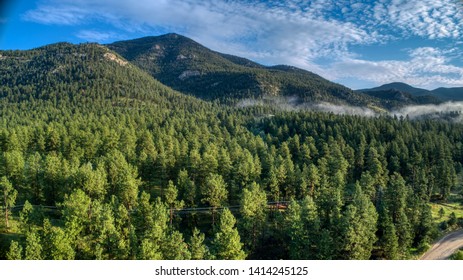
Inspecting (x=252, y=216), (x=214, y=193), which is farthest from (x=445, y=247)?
(x=214, y=193)

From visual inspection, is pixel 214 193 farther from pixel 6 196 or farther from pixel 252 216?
pixel 6 196

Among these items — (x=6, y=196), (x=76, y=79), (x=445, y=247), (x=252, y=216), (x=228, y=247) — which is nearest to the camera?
(x=228, y=247)

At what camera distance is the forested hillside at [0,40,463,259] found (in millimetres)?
25859

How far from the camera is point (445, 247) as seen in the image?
35625 mm

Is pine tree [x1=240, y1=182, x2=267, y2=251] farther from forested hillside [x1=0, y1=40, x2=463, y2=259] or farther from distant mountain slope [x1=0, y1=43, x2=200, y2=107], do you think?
distant mountain slope [x1=0, y1=43, x2=200, y2=107]

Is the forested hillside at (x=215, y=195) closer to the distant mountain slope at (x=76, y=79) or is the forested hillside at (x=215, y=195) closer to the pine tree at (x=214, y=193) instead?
the pine tree at (x=214, y=193)

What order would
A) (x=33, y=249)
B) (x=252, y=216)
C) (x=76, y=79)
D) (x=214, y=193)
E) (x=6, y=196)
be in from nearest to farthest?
(x=33, y=249) → (x=252, y=216) → (x=6, y=196) → (x=214, y=193) → (x=76, y=79)

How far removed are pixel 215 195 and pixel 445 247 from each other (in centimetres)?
2726

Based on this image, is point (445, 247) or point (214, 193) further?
point (214, 193)

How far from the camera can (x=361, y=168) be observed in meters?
61.6

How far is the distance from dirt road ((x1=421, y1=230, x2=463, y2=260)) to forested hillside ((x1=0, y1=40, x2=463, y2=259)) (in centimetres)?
127

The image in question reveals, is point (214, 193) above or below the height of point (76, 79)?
below

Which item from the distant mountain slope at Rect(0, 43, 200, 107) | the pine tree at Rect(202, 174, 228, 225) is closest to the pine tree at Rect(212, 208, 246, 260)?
the pine tree at Rect(202, 174, 228, 225)
